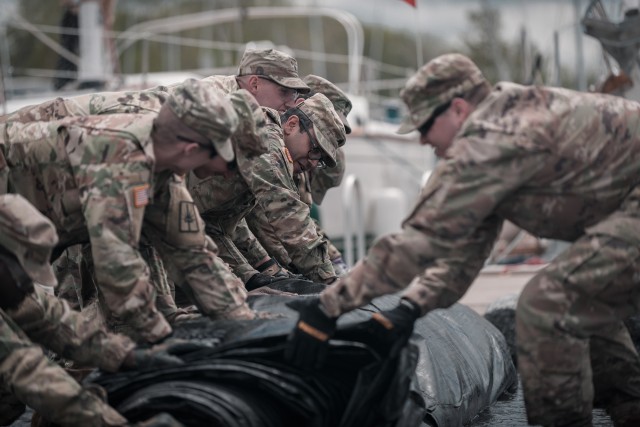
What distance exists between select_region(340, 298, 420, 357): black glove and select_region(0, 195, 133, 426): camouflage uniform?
0.89 m

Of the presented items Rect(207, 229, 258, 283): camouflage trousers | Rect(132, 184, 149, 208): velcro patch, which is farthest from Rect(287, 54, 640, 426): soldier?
Rect(207, 229, 258, 283): camouflage trousers

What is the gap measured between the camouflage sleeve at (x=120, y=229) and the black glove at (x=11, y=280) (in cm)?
28

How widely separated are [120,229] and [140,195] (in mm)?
158

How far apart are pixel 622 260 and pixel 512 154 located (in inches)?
24.2

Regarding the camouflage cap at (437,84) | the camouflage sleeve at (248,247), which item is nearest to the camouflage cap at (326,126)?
the camouflage sleeve at (248,247)

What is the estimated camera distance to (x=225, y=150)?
190 inches

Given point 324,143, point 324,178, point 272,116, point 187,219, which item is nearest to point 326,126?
point 324,143

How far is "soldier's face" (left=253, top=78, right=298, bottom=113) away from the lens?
7.04m

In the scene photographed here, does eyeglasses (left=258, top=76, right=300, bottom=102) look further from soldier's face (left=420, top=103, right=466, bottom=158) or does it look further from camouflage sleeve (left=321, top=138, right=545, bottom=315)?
camouflage sleeve (left=321, top=138, right=545, bottom=315)

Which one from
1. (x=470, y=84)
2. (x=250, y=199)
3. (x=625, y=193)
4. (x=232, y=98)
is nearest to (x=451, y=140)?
(x=470, y=84)

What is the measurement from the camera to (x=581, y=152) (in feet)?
15.1

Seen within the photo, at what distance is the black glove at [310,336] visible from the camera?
445 cm

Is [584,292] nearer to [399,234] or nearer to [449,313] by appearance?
[399,234]

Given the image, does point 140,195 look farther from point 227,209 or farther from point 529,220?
point 227,209
